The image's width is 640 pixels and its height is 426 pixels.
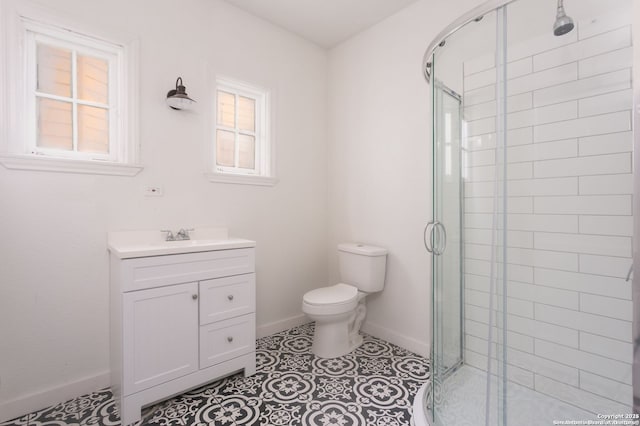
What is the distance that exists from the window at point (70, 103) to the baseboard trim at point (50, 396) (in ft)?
3.82

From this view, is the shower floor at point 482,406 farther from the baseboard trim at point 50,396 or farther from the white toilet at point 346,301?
the baseboard trim at point 50,396

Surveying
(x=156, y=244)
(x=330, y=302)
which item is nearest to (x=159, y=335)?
(x=156, y=244)

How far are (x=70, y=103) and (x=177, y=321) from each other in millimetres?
1369

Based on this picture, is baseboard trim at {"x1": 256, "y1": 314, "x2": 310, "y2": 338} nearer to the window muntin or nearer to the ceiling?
the window muntin

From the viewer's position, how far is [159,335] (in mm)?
1550

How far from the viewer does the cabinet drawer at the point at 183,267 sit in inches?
58.5

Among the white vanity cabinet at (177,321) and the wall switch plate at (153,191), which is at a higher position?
the wall switch plate at (153,191)

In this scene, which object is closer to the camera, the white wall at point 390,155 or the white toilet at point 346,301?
the white toilet at point 346,301

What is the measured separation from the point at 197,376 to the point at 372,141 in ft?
6.65

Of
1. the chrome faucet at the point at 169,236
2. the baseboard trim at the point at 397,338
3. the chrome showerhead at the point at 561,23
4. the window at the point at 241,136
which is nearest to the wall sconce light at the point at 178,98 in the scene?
the window at the point at 241,136

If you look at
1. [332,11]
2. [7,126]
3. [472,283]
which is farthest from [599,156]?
[7,126]

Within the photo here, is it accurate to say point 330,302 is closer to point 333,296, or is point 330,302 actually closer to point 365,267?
point 333,296

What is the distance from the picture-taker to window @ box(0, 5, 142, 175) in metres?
1.56

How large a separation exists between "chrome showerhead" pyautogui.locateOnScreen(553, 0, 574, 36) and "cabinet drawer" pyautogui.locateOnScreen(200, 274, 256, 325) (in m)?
1.94
